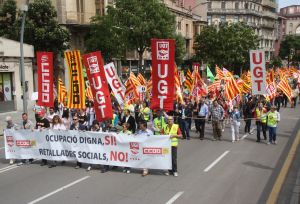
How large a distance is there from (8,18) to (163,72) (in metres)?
25.7

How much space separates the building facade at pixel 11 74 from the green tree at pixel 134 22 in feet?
20.0

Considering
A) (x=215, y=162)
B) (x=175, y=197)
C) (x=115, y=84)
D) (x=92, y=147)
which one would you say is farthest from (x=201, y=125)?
(x=175, y=197)

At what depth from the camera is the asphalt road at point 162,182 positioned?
9289mm

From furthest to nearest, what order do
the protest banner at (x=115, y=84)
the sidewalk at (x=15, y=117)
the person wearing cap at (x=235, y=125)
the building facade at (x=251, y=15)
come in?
the building facade at (x=251, y=15)
the sidewalk at (x=15, y=117)
the person wearing cap at (x=235, y=125)
the protest banner at (x=115, y=84)

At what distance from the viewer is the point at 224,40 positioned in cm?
5322

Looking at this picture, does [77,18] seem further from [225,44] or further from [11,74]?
[225,44]

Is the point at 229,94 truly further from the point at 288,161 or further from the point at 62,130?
the point at 62,130

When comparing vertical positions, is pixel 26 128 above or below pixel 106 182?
above

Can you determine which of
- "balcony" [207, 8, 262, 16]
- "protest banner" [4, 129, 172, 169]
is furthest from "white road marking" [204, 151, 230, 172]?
"balcony" [207, 8, 262, 16]

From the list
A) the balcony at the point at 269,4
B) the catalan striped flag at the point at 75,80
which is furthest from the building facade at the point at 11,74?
the balcony at the point at 269,4

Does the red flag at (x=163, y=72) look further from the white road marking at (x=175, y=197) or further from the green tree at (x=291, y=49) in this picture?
the green tree at (x=291, y=49)

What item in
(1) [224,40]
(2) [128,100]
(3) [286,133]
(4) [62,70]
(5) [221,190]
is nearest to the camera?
(5) [221,190]

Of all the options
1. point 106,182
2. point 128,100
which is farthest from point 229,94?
point 106,182

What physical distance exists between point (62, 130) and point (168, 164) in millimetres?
3269
